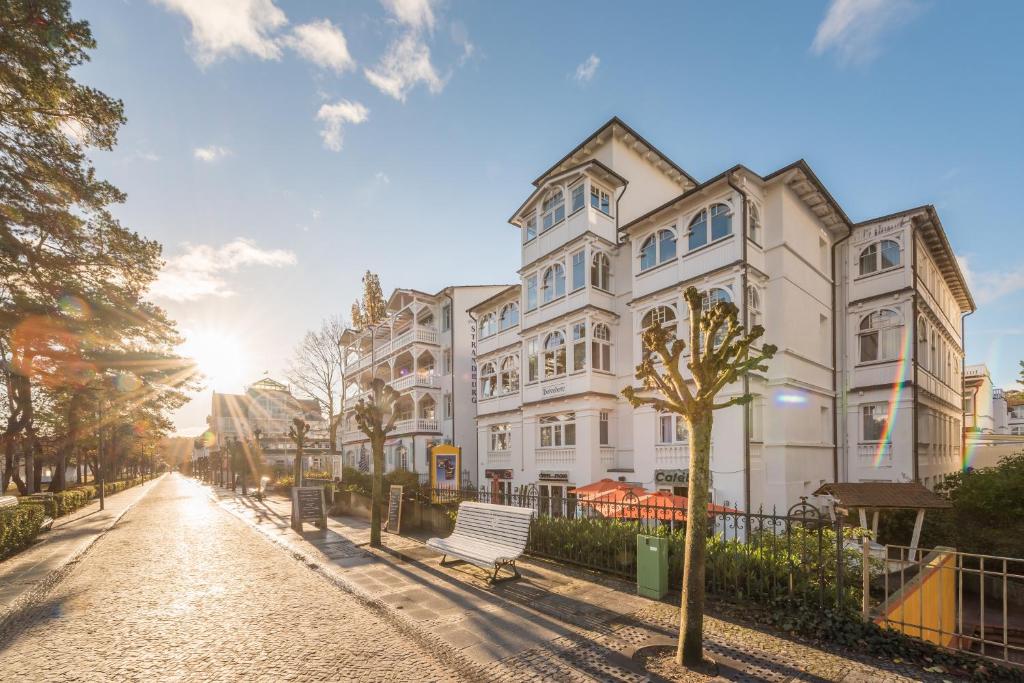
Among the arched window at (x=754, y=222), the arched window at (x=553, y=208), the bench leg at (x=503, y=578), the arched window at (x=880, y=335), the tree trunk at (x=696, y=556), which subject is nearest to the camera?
the tree trunk at (x=696, y=556)

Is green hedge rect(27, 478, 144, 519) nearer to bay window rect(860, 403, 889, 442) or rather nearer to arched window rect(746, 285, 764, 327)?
arched window rect(746, 285, 764, 327)

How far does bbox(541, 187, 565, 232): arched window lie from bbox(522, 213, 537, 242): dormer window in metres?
0.81

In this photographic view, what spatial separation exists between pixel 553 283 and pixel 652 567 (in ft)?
51.9

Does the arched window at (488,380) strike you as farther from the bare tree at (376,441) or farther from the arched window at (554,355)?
the bare tree at (376,441)

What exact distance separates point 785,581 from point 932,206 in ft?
60.5

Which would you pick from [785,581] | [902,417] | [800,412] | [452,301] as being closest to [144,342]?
[452,301]

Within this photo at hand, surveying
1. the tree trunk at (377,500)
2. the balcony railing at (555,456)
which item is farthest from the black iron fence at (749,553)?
the balcony railing at (555,456)

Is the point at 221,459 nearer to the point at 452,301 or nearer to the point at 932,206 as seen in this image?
the point at 452,301

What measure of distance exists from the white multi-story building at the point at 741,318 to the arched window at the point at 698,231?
0.05 m

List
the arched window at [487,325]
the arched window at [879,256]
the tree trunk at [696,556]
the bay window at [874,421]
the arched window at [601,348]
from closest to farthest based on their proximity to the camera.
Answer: the tree trunk at [696,556]
the bay window at [874,421]
the arched window at [879,256]
the arched window at [601,348]
the arched window at [487,325]

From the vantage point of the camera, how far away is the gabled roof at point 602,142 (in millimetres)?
21484

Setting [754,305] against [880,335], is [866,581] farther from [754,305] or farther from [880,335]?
[880,335]

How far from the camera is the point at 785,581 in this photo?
728cm

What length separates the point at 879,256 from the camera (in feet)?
64.6
